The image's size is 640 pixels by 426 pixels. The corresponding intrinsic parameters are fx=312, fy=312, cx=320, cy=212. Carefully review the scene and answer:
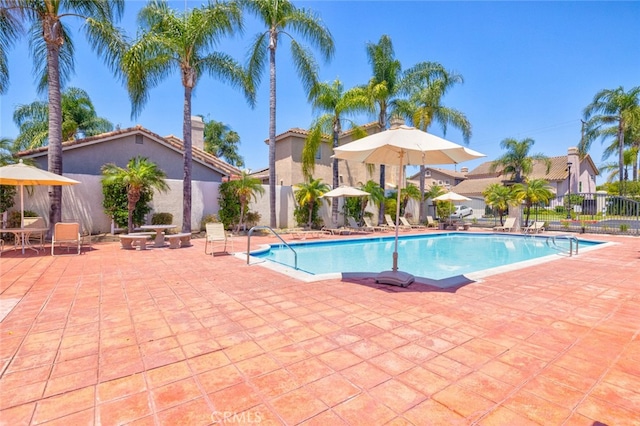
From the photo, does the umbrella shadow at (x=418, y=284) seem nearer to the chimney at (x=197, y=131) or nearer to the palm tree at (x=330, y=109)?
the palm tree at (x=330, y=109)

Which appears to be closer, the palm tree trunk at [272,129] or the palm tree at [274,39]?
the palm tree at [274,39]

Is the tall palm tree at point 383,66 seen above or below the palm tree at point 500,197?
above

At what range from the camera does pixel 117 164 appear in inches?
695

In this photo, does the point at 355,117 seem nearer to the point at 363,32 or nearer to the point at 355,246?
the point at 363,32

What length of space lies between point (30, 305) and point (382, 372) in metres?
5.72

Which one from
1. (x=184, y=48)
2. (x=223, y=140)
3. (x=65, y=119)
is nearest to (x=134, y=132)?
(x=184, y=48)

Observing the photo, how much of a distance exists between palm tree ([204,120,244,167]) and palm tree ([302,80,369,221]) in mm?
28373

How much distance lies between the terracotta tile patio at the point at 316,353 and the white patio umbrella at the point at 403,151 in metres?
1.43

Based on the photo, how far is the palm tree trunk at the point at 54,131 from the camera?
40.0ft

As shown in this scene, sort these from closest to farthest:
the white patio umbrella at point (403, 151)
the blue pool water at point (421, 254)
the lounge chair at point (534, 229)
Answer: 1. the white patio umbrella at point (403, 151)
2. the blue pool water at point (421, 254)
3. the lounge chair at point (534, 229)

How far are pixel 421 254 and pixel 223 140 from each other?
3786 cm

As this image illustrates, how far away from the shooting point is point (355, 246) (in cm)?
1542

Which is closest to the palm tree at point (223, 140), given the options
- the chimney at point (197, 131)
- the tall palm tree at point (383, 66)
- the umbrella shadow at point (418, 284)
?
the chimney at point (197, 131)

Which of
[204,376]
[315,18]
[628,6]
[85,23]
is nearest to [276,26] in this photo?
[315,18]
